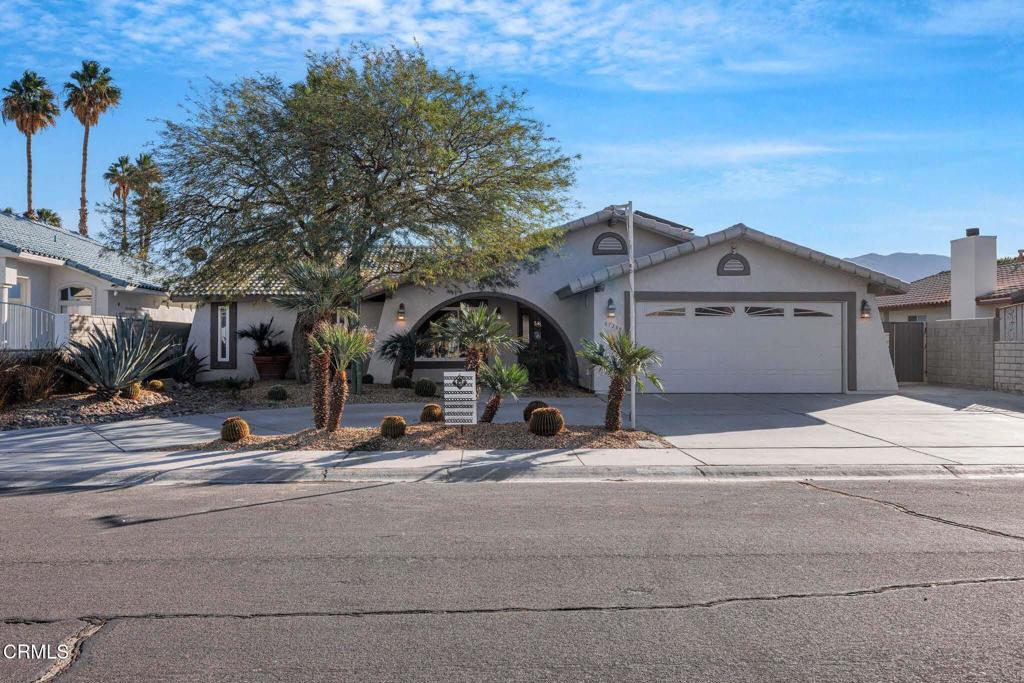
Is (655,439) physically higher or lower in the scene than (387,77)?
lower

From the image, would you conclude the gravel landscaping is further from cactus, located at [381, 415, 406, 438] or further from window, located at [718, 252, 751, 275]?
window, located at [718, 252, 751, 275]

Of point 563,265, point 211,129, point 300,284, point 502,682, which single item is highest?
point 211,129

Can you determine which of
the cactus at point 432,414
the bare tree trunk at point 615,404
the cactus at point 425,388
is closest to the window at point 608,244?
the cactus at point 425,388

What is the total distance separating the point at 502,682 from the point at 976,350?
73.3 feet

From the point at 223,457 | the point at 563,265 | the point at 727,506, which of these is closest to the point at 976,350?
the point at 563,265

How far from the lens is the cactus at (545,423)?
12.7 metres

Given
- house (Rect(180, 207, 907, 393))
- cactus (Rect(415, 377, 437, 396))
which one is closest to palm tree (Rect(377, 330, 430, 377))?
cactus (Rect(415, 377, 437, 396))

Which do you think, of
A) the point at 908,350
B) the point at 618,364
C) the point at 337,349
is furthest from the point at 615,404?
the point at 908,350

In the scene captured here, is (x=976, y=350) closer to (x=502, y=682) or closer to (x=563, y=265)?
(x=563, y=265)

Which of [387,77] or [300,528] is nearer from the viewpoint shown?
[300,528]

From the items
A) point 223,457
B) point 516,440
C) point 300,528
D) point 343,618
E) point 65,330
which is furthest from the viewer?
point 65,330

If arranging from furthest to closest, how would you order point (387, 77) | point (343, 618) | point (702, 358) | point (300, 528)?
point (702, 358) → point (387, 77) → point (300, 528) → point (343, 618)

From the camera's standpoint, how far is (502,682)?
413 cm
